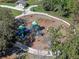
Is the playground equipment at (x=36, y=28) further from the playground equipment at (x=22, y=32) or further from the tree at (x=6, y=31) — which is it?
the tree at (x=6, y=31)

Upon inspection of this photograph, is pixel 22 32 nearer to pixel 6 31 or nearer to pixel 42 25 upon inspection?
pixel 6 31

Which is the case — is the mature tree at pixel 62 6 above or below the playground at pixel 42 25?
above

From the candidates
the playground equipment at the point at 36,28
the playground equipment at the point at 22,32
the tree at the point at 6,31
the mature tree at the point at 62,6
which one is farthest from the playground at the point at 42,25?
the tree at the point at 6,31

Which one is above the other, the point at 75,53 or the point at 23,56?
the point at 75,53

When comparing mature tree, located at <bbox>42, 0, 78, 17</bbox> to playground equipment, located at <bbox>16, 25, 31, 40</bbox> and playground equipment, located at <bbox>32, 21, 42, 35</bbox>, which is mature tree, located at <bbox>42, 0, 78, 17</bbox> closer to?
playground equipment, located at <bbox>32, 21, 42, 35</bbox>

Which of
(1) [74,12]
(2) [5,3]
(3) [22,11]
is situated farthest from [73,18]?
(2) [5,3]

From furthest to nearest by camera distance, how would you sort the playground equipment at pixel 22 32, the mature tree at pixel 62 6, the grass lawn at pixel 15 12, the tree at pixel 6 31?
the grass lawn at pixel 15 12 < the mature tree at pixel 62 6 < the playground equipment at pixel 22 32 < the tree at pixel 6 31

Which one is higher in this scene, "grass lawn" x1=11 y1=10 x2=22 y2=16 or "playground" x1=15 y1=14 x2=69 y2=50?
"grass lawn" x1=11 y1=10 x2=22 y2=16

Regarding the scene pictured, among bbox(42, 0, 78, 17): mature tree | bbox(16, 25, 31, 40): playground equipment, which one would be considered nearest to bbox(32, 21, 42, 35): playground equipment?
bbox(16, 25, 31, 40): playground equipment

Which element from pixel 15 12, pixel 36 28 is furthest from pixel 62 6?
pixel 15 12

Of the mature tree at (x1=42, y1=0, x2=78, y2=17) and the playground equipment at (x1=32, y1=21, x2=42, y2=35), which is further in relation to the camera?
the mature tree at (x1=42, y1=0, x2=78, y2=17)

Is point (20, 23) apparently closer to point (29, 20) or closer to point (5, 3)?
point (29, 20)
